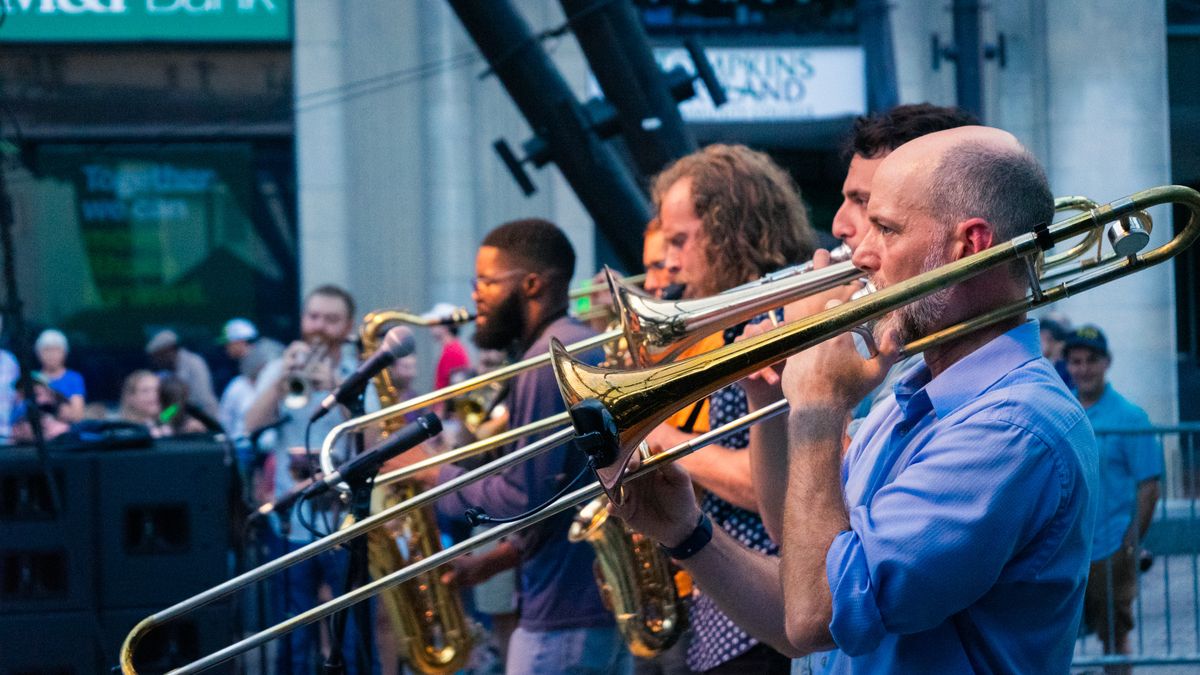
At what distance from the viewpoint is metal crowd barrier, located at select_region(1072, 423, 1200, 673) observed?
561 cm

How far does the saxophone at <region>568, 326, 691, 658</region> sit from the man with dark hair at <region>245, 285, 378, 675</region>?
5.19ft

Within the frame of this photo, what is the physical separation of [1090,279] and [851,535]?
67cm

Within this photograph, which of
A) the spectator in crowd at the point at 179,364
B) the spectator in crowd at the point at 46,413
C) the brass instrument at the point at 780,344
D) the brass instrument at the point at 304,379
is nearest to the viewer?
the brass instrument at the point at 780,344

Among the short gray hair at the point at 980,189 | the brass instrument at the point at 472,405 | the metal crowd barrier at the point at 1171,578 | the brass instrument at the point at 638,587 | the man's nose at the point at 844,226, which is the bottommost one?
the metal crowd barrier at the point at 1171,578

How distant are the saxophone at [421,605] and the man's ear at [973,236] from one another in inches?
121

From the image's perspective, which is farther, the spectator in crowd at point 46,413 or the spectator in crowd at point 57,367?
the spectator in crowd at point 57,367

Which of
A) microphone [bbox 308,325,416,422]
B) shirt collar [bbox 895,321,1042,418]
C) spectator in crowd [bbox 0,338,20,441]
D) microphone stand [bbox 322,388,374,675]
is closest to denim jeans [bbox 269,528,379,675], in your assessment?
microphone stand [bbox 322,388,374,675]

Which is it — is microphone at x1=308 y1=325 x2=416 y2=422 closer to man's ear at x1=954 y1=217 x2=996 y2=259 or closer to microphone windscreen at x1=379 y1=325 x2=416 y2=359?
microphone windscreen at x1=379 y1=325 x2=416 y2=359

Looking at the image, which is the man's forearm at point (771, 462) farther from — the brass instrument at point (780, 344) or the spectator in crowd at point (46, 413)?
the spectator in crowd at point (46, 413)

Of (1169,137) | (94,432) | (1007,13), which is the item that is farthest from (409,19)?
(94,432)

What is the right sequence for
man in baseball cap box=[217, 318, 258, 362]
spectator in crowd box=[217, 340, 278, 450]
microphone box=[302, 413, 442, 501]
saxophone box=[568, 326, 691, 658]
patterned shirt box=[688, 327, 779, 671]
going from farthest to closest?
man in baseball cap box=[217, 318, 258, 362] < spectator in crowd box=[217, 340, 278, 450] < saxophone box=[568, 326, 691, 658] < patterned shirt box=[688, 327, 779, 671] < microphone box=[302, 413, 442, 501]

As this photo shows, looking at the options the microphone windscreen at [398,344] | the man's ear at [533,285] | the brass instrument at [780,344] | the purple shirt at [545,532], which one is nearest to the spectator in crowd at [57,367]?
the man's ear at [533,285]

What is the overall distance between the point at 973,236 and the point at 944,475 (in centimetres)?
36

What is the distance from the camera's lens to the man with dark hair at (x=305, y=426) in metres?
5.69
